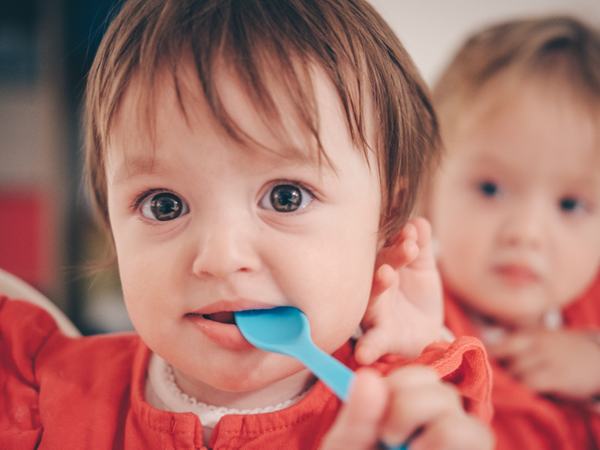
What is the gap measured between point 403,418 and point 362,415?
26 mm

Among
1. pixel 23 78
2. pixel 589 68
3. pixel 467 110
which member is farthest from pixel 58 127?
pixel 589 68

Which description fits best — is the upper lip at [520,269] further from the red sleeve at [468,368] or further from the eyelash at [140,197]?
the eyelash at [140,197]

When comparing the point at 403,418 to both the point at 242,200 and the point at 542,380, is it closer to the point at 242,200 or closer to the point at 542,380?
the point at 242,200

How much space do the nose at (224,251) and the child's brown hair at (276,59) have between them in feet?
0.25

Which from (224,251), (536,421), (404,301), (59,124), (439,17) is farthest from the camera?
(59,124)

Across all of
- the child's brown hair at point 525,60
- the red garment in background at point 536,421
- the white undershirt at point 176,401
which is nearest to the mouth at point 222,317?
the white undershirt at point 176,401

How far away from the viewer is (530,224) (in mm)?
929

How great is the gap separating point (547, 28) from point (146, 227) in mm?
762

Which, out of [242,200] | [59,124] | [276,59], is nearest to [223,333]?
[242,200]

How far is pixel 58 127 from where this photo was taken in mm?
2303

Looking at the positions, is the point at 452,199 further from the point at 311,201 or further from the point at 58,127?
the point at 58,127

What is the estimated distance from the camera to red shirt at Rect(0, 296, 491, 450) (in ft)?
2.00

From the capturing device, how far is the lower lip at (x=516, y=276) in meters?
0.96

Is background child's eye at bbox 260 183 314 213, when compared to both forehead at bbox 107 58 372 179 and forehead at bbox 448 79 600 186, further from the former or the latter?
forehead at bbox 448 79 600 186
